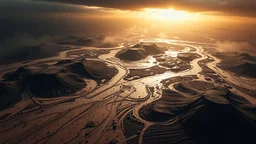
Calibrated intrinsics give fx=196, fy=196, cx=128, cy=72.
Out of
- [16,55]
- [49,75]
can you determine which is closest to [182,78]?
[49,75]

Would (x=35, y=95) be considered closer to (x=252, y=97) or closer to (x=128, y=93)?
(x=128, y=93)

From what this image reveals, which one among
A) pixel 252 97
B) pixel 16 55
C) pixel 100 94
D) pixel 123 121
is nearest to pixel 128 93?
pixel 100 94

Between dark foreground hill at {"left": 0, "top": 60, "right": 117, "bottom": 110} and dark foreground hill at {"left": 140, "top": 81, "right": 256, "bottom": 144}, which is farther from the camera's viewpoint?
dark foreground hill at {"left": 0, "top": 60, "right": 117, "bottom": 110}

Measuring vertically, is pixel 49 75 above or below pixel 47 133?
above

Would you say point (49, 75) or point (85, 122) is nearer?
point (85, 122)

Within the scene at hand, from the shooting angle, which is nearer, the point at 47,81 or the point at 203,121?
the point at 203,121

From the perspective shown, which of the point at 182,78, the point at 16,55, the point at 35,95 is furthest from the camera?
the point at 16,55

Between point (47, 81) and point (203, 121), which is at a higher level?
point (203, 121)

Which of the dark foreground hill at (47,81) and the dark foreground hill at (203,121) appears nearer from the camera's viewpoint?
the dark foreground hill at (203,121)

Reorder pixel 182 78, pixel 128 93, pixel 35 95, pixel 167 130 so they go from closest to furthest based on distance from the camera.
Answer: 1. pixel 167 130
2. pixel 35 95
3. pixel 128 93
4. pixel 182 78
